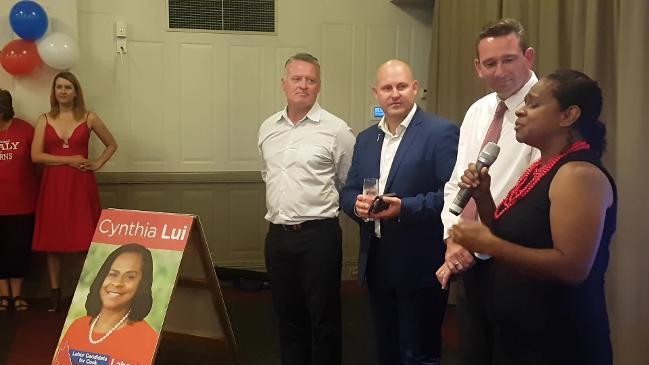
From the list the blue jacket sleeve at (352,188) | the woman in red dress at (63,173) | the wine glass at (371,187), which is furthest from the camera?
the woman in red dress at (63,173)

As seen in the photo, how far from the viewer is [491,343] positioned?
174cm

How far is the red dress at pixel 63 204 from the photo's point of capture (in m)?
4.16

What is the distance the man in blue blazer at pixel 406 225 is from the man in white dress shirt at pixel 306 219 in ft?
1.09

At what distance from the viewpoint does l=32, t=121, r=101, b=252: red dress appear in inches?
164

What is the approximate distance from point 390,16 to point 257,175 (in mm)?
1793

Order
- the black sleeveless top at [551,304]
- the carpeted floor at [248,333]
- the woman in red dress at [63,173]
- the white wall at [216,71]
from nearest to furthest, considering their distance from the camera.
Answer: the black sleeveless top at [551,304]
the carpeted floor at [248,333]
the woman in red dress at [63,173]
the white wall at [216,71]

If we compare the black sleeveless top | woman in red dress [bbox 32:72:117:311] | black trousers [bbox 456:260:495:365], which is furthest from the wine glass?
woman in red dress [bbox 32:72:117:311]

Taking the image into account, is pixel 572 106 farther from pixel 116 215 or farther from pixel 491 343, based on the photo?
pixel 116 215

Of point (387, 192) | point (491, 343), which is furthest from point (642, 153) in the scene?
point (491, 343)

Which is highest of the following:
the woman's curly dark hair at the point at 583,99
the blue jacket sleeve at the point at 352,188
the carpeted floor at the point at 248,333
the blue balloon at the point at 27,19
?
the blue balloon at the point at 27,19

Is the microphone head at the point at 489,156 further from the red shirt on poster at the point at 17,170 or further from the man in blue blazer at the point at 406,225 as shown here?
the red shirt on poster at the point at 17,170

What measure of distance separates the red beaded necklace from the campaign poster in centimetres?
149

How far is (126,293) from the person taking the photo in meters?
2.60

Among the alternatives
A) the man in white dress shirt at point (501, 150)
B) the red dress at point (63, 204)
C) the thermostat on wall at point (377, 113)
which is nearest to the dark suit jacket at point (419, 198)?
the man in white dress shirt at point (501, 150)
